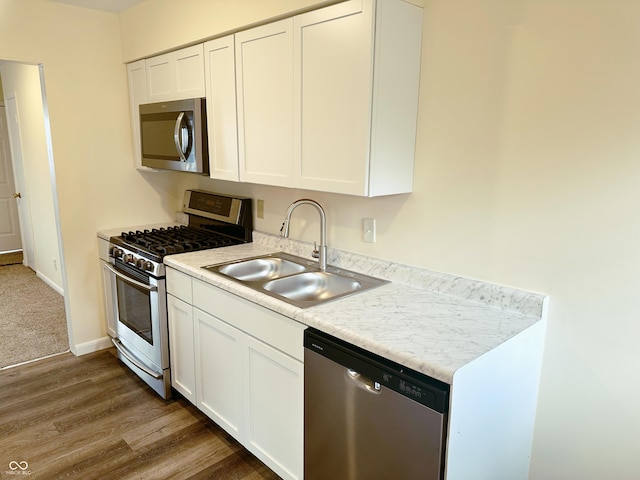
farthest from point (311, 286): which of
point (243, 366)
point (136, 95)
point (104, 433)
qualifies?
point (136, 95)

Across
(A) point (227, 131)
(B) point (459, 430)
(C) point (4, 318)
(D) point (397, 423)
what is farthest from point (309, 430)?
(C) point (4, 318)

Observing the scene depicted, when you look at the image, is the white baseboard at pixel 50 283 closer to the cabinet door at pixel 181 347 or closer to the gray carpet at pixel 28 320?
the gray carpet at pixel 28 320

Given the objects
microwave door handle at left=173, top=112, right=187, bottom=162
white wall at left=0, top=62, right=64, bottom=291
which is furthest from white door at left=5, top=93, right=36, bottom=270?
microwave door handle at left=173, top=112, right=187, bottom=162

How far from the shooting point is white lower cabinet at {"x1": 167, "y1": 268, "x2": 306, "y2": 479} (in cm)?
191

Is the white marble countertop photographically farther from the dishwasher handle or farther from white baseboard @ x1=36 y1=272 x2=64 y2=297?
white baseboard @ x1=36 y1=272 x2=64 y2=297

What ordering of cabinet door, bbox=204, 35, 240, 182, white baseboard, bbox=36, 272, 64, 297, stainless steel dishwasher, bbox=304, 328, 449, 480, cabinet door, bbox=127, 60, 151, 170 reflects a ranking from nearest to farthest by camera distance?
stainless steel dishwasher, bbox=304, 328, 449, 480 < cabinet door, bbox=204, 35, 240, 182 < cabinet door, bbox=127, 60, 151, 170 < white baseboard, bbox=36, 272, 64, 297

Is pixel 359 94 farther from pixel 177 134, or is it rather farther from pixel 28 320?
pixel 28 320

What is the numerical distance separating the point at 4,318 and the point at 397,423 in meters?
3.95

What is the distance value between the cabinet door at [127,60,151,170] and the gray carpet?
5.09 feet

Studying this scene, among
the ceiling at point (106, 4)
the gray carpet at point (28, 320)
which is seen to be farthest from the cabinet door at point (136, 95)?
the gray carpet at point (28, 320)

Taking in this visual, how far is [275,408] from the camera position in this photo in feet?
6.57

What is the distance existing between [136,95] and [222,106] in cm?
108

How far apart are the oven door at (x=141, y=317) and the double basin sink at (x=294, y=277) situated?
0.49m

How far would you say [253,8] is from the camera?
217 cm
